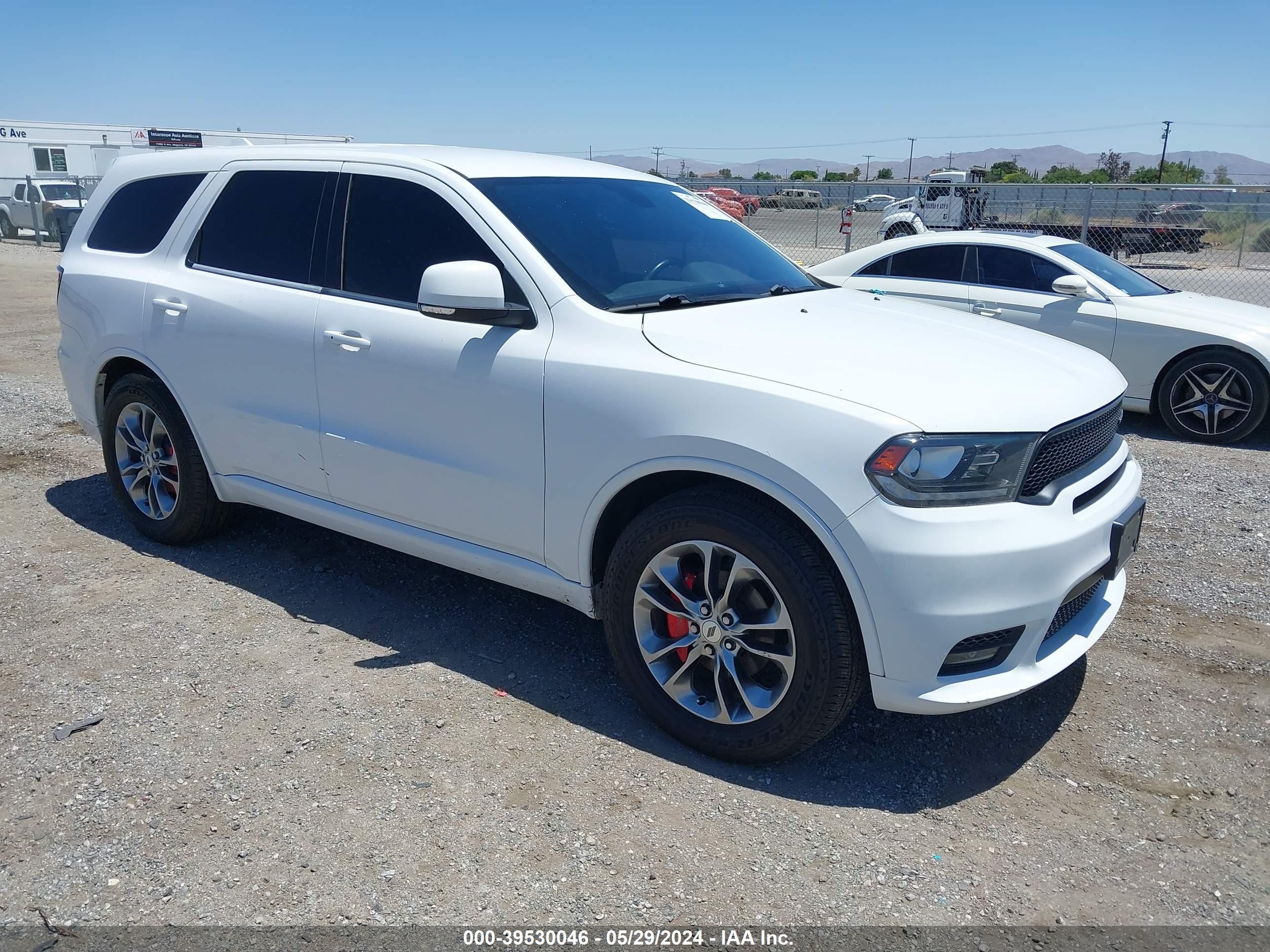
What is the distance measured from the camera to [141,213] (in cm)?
513

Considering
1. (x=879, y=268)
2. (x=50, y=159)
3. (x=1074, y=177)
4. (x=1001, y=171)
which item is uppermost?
(x=1001, y=171)

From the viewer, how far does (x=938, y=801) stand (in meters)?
3.19

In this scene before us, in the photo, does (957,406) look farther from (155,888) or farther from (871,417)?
(155,888)

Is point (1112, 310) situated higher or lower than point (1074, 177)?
lower

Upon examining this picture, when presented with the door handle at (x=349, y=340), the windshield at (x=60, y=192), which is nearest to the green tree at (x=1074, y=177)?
the windshield at (x=60, y=192)

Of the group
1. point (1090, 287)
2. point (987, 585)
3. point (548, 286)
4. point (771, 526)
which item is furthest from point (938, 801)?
point (1090, 287)

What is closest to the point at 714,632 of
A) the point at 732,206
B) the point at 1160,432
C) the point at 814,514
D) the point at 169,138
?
the point at 814,514

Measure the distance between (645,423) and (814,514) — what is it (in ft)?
2.10

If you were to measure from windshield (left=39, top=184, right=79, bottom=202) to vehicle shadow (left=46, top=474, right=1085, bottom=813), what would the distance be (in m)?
25.6

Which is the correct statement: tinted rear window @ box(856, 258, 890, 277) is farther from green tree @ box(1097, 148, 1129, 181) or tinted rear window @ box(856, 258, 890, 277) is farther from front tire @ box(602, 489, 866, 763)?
green tree @ box(1097, 148, 1129, 181)

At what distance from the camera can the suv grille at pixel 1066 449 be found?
3062mm

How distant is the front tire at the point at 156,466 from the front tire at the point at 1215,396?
269 inches

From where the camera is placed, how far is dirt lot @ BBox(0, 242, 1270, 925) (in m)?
2.74

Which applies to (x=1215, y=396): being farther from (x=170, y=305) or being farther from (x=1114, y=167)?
(x=1114, y=167)
